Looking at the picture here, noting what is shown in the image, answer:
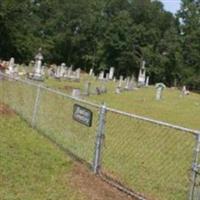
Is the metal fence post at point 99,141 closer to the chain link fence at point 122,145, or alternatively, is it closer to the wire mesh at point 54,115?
the chain link fence at point 122,145

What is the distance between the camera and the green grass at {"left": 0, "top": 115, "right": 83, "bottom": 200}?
301 inches

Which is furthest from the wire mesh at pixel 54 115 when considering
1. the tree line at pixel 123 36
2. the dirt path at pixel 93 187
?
the tree line at pixel 123 36

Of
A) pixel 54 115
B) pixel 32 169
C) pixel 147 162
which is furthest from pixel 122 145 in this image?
pixel 32 169

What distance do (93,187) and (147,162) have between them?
7.71 feet

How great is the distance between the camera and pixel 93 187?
841 centimetres

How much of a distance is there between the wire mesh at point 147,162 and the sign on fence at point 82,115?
452mm

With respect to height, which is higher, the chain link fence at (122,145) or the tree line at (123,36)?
the tree line at (123,36)

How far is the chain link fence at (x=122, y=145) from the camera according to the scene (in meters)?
8.47

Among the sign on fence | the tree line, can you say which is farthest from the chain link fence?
the tree line

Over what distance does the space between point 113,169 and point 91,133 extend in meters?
1.34

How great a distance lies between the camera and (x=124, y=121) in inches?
573

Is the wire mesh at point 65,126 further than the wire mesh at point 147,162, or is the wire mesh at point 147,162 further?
the wire mesh at point 65,126

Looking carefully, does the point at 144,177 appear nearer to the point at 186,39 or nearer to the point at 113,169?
the point at 113,169

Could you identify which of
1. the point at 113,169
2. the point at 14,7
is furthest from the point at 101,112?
the point at 14,7
